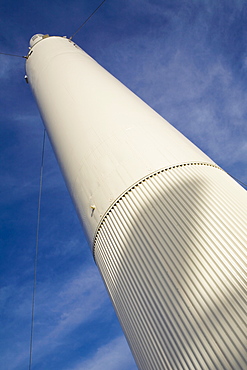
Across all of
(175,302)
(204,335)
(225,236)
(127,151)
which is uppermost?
(127,151)

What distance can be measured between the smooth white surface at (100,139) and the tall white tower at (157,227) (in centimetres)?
2

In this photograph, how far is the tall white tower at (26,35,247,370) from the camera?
11.7 feet

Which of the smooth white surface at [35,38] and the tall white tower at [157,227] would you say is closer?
the tall white tower at [157,227]

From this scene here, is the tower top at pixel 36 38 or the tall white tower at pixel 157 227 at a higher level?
the tower top at pixel 36 38

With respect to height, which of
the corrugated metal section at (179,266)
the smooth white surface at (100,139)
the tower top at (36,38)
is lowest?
the corrugated metal section at (179,266)

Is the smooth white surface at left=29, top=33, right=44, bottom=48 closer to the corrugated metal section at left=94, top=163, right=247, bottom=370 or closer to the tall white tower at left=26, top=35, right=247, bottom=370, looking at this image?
the tall white tower at left=26, top=35, right=247, bottom=370

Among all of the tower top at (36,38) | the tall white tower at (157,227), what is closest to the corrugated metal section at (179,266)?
the tall white tower at (157,227)

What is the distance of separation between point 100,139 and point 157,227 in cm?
253

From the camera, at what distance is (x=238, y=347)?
325cm

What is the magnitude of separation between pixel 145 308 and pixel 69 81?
256 inches

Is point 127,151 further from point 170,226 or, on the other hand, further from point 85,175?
point 170,226

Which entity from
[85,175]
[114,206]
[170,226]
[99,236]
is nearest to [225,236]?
[170,226]

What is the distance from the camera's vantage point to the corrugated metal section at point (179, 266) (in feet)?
11.4

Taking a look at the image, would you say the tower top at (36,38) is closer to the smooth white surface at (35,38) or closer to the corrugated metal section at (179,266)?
the smooth white surface at (35,38)
